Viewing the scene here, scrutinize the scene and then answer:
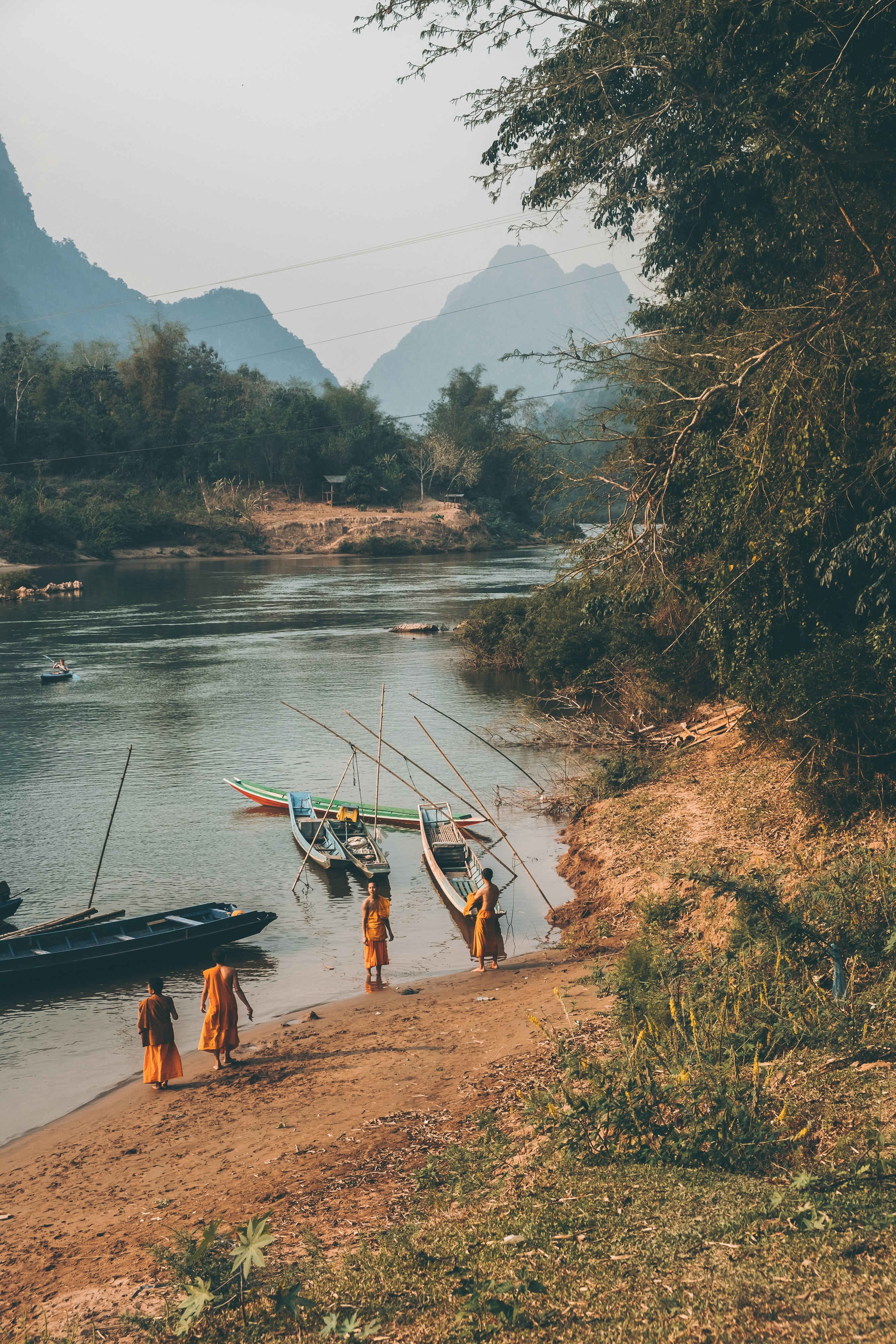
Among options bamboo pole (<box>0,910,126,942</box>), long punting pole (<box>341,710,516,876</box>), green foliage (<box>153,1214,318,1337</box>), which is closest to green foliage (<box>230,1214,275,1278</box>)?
green foliage (<box>153,1214,318,1337</box>)

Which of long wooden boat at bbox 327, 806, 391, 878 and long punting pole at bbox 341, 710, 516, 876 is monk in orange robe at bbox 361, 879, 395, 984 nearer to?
long punting pole at bbox 341, 710, 516, 876

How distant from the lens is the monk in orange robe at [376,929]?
42.8 ft

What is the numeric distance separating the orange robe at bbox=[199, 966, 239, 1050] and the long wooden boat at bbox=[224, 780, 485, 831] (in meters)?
7.76

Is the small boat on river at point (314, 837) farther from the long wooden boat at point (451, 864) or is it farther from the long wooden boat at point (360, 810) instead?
the long wooden boat at point (451, 864)

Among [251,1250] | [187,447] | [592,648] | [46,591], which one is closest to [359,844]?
[251,1250]

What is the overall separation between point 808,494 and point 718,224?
7.79 m

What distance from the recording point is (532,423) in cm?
11950

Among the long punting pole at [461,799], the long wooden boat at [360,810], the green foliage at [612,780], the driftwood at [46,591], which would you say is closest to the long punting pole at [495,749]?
the green foliage at [612,780]

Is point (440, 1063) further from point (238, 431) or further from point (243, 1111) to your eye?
point (238, 431)

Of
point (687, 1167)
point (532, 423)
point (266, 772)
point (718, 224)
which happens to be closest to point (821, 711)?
point (687, 1167)

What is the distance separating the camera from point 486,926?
13.2 metres

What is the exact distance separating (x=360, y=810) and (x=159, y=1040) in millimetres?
10476

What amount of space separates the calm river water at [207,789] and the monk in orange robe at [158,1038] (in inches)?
41.0

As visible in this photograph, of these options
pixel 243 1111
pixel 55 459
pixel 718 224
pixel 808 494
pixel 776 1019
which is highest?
pixel 55 459
